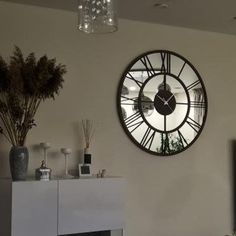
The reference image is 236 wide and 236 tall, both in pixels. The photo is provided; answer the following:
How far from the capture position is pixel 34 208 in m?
2.83

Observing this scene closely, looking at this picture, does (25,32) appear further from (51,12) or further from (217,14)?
(217,14)

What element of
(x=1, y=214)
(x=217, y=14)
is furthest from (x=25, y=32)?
(x=217, y=14)

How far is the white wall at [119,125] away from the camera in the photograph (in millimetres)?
3369

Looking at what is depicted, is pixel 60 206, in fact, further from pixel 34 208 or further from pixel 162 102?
pixel 162 102

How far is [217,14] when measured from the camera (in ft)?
12.0

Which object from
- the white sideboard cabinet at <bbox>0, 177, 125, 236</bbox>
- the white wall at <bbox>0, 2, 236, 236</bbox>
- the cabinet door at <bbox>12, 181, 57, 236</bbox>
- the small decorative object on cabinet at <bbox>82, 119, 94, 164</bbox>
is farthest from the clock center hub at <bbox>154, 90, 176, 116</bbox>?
the cabinet door at <bbox>12, 181, 57, 236</bbox>

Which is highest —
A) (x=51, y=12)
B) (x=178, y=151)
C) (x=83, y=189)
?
(x=51, y=12)

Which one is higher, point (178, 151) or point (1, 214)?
point (178, 151)

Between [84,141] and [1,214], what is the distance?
94 centimetres

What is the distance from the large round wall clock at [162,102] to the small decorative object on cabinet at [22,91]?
908 millimetres

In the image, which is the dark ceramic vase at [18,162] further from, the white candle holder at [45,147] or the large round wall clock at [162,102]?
the large round wall clock at [162,102]

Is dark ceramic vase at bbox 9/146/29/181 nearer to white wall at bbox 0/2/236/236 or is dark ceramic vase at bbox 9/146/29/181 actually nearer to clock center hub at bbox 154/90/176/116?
white wall at bbox 0/2/236/236

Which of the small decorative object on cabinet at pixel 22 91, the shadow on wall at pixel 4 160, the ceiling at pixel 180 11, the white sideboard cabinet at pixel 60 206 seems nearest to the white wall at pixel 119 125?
the shadow on wall at pixel 4 160

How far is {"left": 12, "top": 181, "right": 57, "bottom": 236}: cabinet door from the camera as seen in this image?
2.77 m
